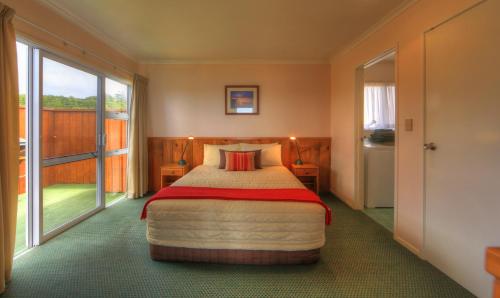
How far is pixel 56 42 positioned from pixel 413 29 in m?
3.64

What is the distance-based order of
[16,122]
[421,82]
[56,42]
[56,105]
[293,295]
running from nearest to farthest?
1. [293,295]
2. [16,122]
3. [421,82]
4. [56,42]
5. [56,105]

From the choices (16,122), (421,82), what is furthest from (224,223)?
(421,82)

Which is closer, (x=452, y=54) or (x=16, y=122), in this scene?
(x=452, y=54)

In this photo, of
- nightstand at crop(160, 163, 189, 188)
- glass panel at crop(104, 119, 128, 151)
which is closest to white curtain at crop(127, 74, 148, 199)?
glass panel at crop(104, 119, 128, 151)

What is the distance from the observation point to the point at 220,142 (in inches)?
169

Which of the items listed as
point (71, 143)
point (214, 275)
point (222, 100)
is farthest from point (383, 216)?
point (71, 143)

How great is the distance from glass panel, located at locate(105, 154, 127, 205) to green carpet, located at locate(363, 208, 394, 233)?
3970mm

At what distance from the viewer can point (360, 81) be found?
342cm

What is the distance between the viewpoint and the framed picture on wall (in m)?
4.27

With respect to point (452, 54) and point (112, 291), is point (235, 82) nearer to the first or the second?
point (452, 54)

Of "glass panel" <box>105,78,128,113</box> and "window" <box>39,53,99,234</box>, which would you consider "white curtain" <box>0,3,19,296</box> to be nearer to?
"window" <box>39,53,99,234</box>

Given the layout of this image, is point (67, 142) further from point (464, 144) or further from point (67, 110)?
point (464, 144)

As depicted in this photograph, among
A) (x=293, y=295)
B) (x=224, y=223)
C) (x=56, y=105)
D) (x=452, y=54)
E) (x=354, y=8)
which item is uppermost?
(x=354, y=8)

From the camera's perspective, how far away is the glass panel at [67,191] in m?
2.69
